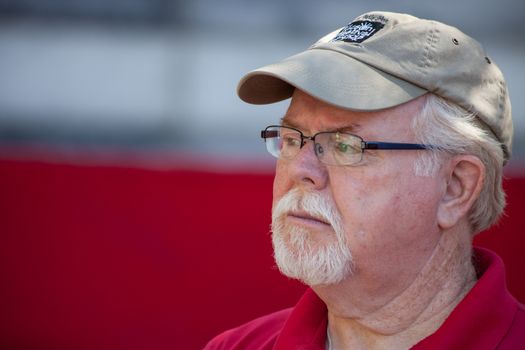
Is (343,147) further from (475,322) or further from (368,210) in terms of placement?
(475,322)

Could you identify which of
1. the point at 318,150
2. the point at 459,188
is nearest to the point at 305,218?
the point at 318,150

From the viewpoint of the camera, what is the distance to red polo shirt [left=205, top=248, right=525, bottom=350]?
6.45ft

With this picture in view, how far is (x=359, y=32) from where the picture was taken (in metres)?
2.16

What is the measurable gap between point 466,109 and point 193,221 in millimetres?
1805

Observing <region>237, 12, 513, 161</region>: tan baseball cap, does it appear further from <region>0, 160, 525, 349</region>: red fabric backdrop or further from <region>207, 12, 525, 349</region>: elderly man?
<region>0, 160, 525, 349</region>: red fabric backdrop

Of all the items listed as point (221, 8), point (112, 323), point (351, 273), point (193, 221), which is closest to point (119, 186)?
point (193, 221)

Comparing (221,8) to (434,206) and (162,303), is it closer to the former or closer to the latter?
(162,303)

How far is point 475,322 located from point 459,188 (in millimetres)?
342

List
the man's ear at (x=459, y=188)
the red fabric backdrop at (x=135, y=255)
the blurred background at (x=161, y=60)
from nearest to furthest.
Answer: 1. the man's ear at (x=459, y=188)
2. the red fabric backdrop at (x=135, y=255)
3. the blurred background at (x=161, y=60)

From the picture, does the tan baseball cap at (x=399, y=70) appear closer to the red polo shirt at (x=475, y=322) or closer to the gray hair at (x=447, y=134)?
the gray hair at (x=447, y=134)

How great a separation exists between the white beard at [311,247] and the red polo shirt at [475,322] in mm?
205

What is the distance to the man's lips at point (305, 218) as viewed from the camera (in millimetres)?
2049

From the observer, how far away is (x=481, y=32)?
14.3ft

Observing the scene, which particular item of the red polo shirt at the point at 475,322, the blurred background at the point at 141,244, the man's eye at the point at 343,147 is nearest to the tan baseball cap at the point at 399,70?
the man's eye at the point at 343,147
